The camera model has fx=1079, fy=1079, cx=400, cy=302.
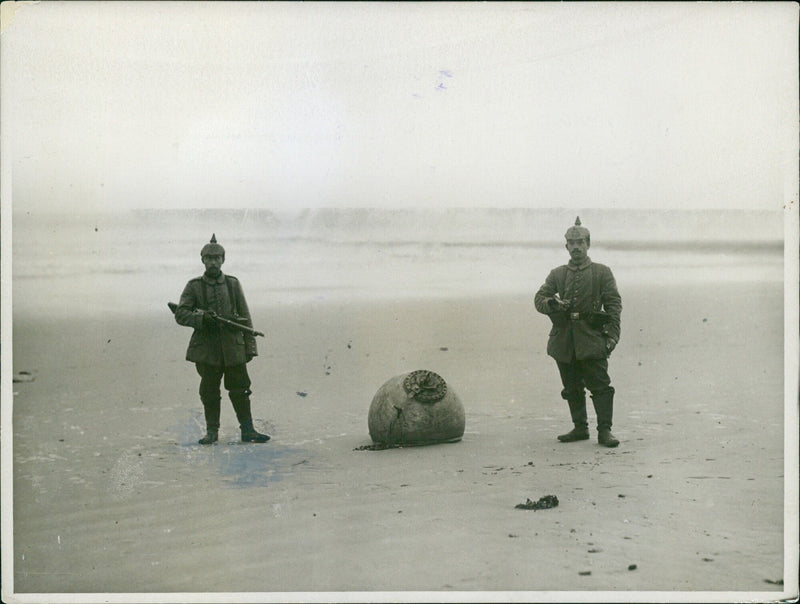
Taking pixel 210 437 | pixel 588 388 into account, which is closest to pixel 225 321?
pixel 210 437

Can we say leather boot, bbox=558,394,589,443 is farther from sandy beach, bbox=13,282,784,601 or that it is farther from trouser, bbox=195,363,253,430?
trouser, bbox=195,363,253,430

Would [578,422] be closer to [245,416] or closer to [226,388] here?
[245,416]

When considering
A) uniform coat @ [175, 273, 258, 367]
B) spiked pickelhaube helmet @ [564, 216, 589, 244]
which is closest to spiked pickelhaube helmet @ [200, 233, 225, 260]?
uniform coat @ [175, 273, 258, 367]

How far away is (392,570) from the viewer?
698 cm

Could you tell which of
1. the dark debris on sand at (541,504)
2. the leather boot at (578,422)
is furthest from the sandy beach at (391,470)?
the leather boot at (578,422)

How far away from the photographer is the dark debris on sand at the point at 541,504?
299 inches

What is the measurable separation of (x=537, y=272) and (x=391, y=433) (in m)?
2.43

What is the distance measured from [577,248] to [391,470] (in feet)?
8.18

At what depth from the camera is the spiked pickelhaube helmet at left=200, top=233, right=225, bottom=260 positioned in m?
9.06

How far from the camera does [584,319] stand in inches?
360

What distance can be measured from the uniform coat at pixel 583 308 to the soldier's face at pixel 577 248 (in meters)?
0.06

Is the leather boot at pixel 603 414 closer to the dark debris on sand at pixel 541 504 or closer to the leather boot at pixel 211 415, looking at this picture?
the dark debris on sand at pixel 541 504

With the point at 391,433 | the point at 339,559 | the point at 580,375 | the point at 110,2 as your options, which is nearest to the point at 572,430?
the point at 580,375

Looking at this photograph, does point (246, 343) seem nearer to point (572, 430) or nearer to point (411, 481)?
point (411, 481)
